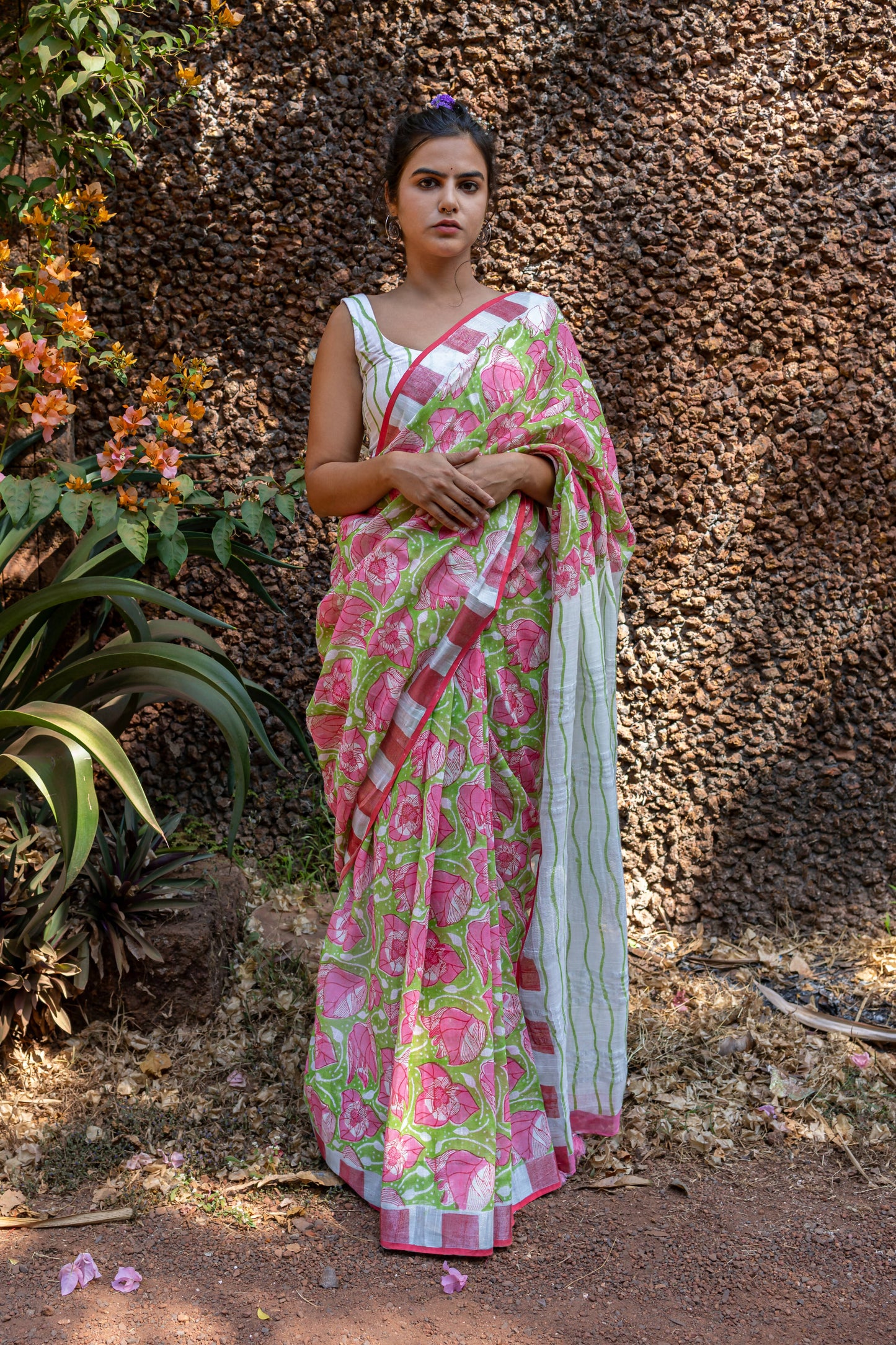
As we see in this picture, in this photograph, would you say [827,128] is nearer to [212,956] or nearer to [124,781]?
[124,781]

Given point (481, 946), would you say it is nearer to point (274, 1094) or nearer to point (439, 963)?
point (439, 963)

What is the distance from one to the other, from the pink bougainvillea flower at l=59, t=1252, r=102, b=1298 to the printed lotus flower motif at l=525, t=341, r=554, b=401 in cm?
178

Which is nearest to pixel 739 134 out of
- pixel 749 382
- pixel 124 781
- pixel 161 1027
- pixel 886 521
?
pixel 749 382

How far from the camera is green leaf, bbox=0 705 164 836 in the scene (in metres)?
2.11

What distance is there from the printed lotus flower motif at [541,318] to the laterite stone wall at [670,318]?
89cm

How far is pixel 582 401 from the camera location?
2.23 meters

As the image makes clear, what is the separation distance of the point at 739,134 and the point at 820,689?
5.16 ft

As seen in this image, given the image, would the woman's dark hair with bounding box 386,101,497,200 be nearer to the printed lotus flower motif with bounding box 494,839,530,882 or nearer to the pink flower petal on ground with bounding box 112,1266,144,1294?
the printed lotus flower motif with bounding box 494,839,530,882

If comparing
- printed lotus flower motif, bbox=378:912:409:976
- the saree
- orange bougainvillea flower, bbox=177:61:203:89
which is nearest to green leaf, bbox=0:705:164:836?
the saree

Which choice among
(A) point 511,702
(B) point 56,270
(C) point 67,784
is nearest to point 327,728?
(A) point 511,702

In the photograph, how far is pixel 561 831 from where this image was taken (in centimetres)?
212

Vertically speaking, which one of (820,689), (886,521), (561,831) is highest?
(886,521)

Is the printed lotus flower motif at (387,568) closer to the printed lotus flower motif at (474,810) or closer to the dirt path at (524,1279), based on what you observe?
the printed lotus flower motif at (474,810)

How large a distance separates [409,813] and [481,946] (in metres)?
0.29
